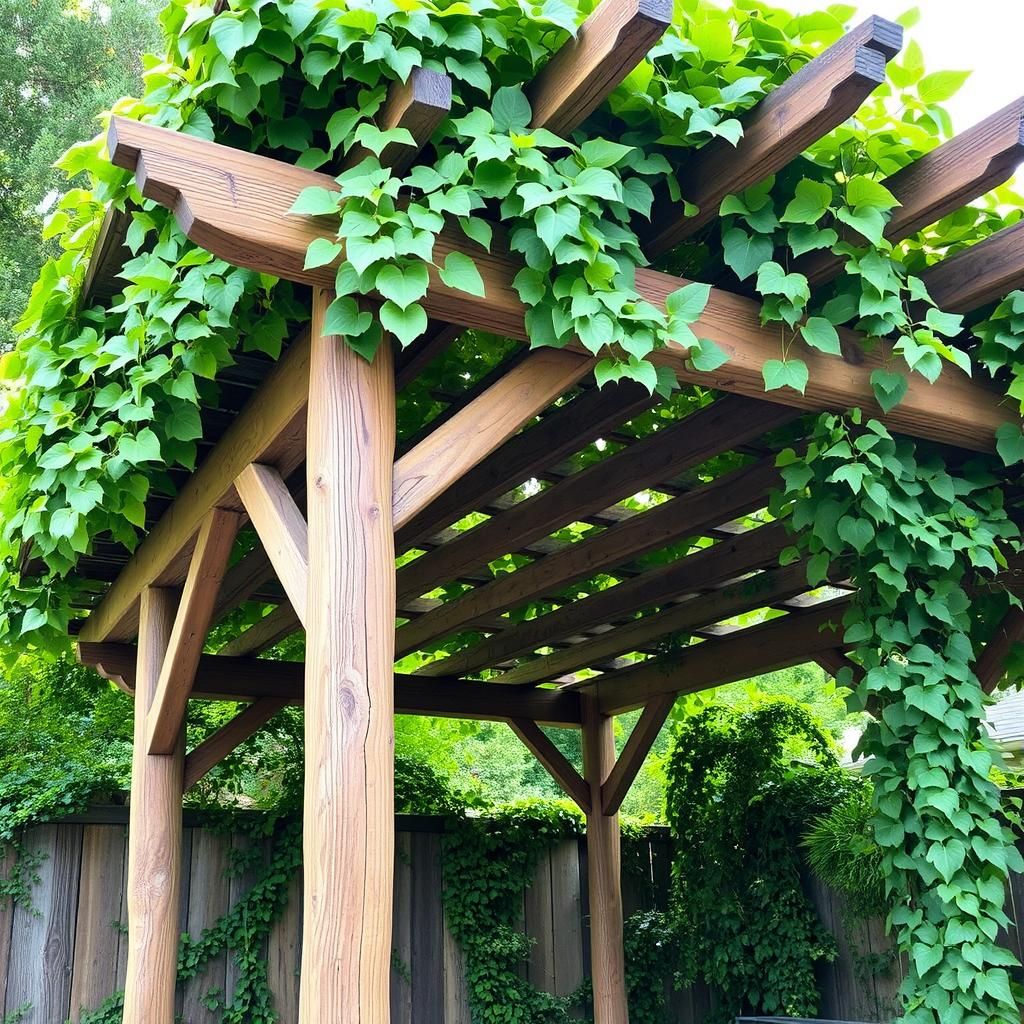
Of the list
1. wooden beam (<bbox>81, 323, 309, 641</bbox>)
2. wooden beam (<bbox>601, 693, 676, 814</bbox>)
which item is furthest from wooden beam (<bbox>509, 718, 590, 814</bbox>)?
wooden beam (<bbox>81, 323, 309, 641</bbox>)

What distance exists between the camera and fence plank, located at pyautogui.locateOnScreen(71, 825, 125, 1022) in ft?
15.8

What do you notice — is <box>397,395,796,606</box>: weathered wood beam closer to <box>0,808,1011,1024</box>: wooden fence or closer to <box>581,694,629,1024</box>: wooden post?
<box>0,808,1011,1024</box>: wooden fence

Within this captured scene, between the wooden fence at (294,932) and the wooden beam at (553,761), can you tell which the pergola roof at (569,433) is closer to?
the wooden beam at (553,761)

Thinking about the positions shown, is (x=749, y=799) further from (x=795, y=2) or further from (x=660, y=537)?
(x=795, y=2)

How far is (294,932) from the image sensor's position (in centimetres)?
545

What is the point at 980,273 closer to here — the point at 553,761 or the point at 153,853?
the point at 153,853

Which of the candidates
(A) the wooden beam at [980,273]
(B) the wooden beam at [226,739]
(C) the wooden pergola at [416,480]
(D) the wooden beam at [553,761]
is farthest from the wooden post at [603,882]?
(A) the wooden beam at [980,273]

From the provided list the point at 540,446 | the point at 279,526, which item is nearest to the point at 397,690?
the point at 540,446

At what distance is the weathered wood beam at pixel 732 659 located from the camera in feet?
15.5

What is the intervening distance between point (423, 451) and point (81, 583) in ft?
8.31

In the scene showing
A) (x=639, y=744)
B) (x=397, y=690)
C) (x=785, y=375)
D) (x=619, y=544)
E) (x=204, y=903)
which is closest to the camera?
(x=785, y=375)

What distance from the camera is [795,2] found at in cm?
221

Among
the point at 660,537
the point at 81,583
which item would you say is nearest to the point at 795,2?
the point at 660,537

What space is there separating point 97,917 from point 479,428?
388cm
